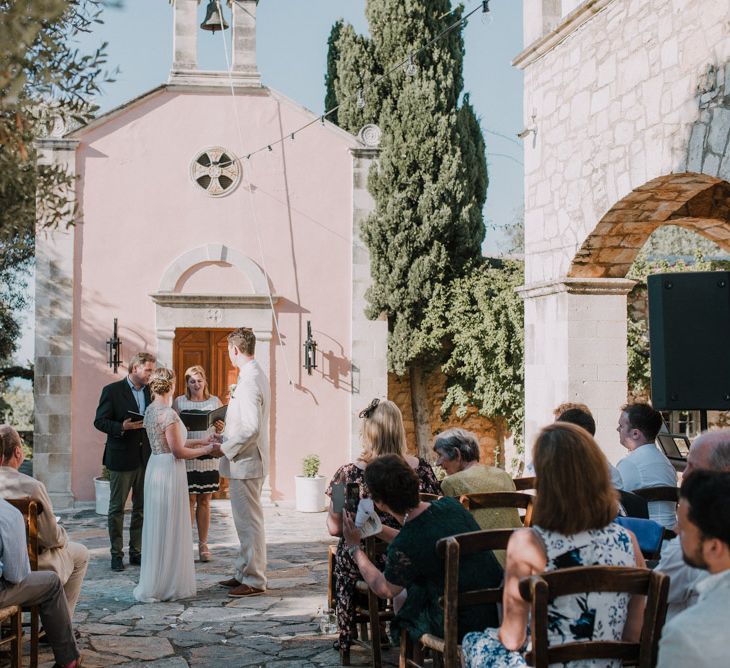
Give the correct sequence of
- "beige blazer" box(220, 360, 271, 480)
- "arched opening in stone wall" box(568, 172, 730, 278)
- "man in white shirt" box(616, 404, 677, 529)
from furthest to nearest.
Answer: "arched opening in stone wall" box(568, 172, 730, 278) < "beige blazer" box(220, 360, 271, 480) < "man in white shirt" box(616, 404, 677, 529)

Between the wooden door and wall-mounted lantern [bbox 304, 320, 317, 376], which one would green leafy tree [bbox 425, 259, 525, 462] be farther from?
the wooden door

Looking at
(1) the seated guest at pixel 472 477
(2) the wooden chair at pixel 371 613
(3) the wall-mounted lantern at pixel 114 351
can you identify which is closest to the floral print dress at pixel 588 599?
(1) the seated guest at pixel 472 477

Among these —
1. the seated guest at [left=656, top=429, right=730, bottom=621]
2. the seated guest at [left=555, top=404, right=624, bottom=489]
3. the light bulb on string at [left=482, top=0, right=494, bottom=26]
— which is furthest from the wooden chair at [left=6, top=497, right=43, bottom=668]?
the light bulb on string at [left=482, top=0, right=494, bottom=26]

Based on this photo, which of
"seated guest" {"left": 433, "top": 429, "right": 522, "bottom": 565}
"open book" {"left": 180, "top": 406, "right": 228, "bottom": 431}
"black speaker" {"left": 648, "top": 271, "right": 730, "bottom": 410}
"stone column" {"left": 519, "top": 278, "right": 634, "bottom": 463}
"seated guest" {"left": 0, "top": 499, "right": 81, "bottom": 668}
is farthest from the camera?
"stone column" {"left": 519, "top": 278, "right": 634, "bottom": 463}

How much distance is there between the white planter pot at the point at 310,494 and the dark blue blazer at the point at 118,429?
403 centimetres

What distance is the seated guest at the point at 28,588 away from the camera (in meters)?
3.73

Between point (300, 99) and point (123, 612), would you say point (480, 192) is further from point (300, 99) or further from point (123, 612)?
point (123, 612)

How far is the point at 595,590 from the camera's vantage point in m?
2.55

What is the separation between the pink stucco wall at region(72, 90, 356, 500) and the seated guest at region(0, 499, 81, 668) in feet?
22.5

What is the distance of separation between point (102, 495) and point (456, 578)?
7992 mm

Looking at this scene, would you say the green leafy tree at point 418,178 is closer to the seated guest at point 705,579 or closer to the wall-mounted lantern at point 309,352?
the wall-mounted lantern at point 309,352

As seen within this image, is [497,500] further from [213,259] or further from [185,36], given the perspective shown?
[185,36]

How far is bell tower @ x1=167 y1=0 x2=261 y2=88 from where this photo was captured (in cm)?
1111

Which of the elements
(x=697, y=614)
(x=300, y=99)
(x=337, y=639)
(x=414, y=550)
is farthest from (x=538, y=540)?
(x=300, y=99)
